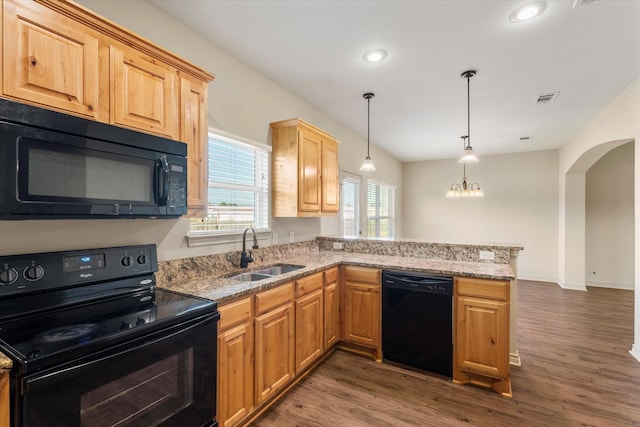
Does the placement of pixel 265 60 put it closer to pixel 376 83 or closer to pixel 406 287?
pixel 376 83

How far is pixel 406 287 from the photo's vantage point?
2.68m

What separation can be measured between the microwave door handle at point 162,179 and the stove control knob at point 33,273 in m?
0.60

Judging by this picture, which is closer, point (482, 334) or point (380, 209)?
point (482, 334)

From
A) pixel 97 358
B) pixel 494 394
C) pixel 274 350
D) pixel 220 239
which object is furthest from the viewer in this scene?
pixel 220 239

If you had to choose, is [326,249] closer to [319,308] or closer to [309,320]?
[319,308]

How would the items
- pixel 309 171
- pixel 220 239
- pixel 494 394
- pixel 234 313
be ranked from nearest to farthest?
pixel 234 313, pixel 494 394, pixel 220 239, pixel 309 171

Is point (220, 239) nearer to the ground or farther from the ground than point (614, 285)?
farther from the ground

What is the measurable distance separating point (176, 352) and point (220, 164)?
1.66 metres

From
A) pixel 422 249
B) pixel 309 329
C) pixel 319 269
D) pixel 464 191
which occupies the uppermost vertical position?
pixel 464 191

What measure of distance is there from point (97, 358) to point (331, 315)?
2084 mm

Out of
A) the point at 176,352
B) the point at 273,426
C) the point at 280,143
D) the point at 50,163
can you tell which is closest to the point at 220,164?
the point at 280,143

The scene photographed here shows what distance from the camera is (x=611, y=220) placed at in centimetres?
574

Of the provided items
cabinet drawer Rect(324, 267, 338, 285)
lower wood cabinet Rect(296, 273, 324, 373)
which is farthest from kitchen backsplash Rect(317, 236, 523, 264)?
lower wood cabinet Rect(296, 273, 324, 373)

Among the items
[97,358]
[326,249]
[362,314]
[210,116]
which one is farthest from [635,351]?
[210,116]
